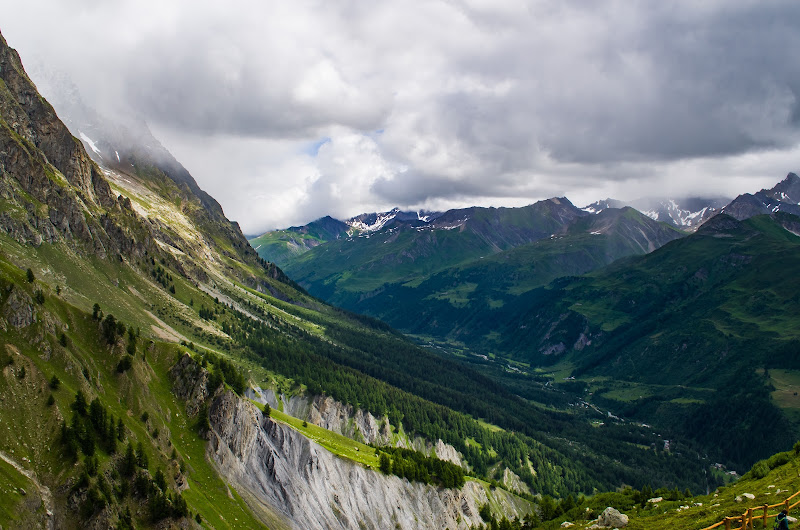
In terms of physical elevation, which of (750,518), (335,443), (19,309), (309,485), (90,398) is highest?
(19,309)

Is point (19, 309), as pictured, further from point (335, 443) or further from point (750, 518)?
point (750, 518)

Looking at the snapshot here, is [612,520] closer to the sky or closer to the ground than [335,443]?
closer to the sky

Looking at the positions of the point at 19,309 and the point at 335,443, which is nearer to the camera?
the point at 19,309

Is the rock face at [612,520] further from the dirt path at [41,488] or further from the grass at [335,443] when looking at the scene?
the grass at [335,443]

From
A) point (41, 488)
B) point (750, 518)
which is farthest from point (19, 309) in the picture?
point (750, 518)

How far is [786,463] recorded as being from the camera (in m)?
87.4

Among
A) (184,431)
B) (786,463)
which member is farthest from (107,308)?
(786,463)

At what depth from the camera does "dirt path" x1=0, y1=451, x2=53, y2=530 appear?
7931 cm

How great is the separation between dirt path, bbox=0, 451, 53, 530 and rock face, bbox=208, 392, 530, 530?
41.3 meters

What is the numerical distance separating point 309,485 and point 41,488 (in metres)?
66.4

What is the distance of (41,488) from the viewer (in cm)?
8119

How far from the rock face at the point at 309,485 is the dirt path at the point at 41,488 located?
41309 millimetres

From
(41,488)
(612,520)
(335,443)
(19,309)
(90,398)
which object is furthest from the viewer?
(335,443)

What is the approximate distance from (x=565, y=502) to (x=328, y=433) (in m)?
81.6
